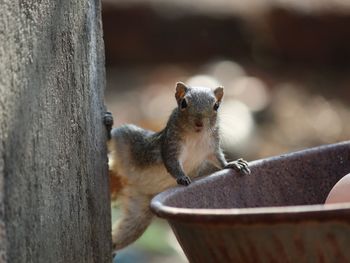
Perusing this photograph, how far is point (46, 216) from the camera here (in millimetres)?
2646

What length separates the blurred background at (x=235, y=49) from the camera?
36.0 feet

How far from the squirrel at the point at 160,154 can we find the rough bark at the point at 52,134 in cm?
99

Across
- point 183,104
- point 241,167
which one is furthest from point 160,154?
point 241,167

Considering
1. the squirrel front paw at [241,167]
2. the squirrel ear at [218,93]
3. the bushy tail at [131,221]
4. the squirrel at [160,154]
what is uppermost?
the squirrel ear at [218,93]

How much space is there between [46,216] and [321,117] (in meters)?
7.91

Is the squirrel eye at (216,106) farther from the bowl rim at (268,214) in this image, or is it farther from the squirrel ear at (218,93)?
the bowl rim at (268,214)

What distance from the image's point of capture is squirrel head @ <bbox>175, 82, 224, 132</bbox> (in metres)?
4.31

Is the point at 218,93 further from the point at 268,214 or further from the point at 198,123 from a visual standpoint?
the point at 268,214

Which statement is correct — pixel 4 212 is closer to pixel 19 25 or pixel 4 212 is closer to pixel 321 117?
pixel 19 25

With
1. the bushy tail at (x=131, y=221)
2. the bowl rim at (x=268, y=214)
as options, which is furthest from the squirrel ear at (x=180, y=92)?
the bowl rim at (x=268, y=214)

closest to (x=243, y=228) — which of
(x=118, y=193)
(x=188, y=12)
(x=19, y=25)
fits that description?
(x=19, y=25)

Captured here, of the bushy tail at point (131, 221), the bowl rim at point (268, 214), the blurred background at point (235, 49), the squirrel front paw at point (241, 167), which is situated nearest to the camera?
the bowl rim at point (268, 214)

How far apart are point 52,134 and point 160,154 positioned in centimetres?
175

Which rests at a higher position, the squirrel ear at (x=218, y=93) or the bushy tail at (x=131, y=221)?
the squirrel ear at (x=218, y=93)
